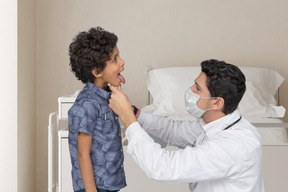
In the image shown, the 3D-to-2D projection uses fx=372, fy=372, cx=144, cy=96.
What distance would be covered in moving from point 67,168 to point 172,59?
1487 mm

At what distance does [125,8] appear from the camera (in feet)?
10.5

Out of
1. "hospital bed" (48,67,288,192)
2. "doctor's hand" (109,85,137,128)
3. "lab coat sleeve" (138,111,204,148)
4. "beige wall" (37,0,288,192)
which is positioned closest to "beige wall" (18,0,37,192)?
"beige wall" (37,0,288,192)

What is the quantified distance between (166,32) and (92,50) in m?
1.93

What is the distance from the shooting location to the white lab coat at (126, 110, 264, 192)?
1144 millimetres

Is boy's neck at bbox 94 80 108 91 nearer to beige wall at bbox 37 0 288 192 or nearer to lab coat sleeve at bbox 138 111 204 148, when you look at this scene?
lab coat sleeve at bbox 138 111 204 148

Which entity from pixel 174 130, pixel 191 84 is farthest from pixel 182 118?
pixel 174 130

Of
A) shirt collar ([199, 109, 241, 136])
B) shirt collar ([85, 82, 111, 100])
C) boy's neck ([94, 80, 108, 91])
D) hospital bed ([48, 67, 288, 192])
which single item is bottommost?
hospital bed ([48, 67, 288, 192])

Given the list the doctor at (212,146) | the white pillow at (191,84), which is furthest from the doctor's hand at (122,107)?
the white pillow at (191,84)

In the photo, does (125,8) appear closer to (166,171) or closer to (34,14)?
(34,14)

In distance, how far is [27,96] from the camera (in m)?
2.95

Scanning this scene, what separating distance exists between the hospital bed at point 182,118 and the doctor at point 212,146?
65cm

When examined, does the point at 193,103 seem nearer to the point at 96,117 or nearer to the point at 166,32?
the point at 96,117

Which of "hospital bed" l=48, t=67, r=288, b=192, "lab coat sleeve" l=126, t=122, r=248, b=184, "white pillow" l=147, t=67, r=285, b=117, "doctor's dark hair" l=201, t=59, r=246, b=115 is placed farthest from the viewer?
"white pillow" l=147, t=67, r=285, b=117
